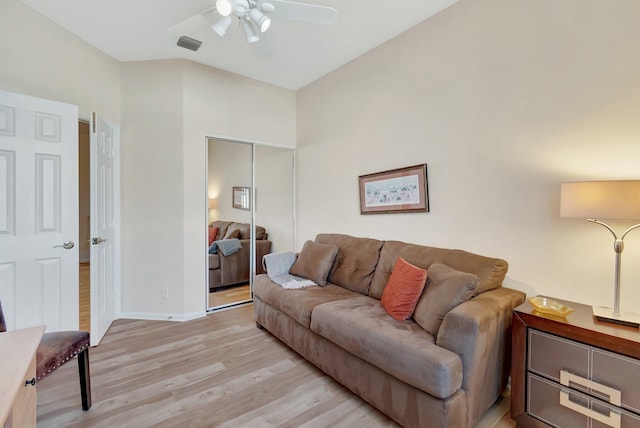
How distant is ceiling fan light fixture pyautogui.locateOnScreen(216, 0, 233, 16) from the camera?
1.71 metres

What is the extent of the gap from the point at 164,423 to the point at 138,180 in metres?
2.47

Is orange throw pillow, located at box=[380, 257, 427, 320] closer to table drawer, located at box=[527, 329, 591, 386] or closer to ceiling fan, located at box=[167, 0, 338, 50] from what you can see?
table drawer, located at box=[527, 329, 591, 386]

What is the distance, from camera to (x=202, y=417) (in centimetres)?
178

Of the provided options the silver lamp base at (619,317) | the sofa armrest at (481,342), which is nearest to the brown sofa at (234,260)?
the sofa armrest at (481,342)

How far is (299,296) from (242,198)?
1.75m

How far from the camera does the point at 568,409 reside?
58.2 inches

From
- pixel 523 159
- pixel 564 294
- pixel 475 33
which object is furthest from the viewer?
pixel 475 33

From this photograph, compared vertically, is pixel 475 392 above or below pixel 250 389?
above

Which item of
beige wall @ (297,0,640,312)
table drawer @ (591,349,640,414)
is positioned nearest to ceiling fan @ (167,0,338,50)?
beige wall @ (297,0,640,312)

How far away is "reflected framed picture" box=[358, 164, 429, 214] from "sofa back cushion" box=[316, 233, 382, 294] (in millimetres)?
370

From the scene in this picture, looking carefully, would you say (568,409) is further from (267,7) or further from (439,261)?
(267,7)

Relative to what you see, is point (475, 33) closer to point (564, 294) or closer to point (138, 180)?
point (564, 294)

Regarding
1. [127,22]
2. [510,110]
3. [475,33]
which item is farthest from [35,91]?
[510,110]

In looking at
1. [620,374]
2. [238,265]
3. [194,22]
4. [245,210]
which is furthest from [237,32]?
[620,374]
